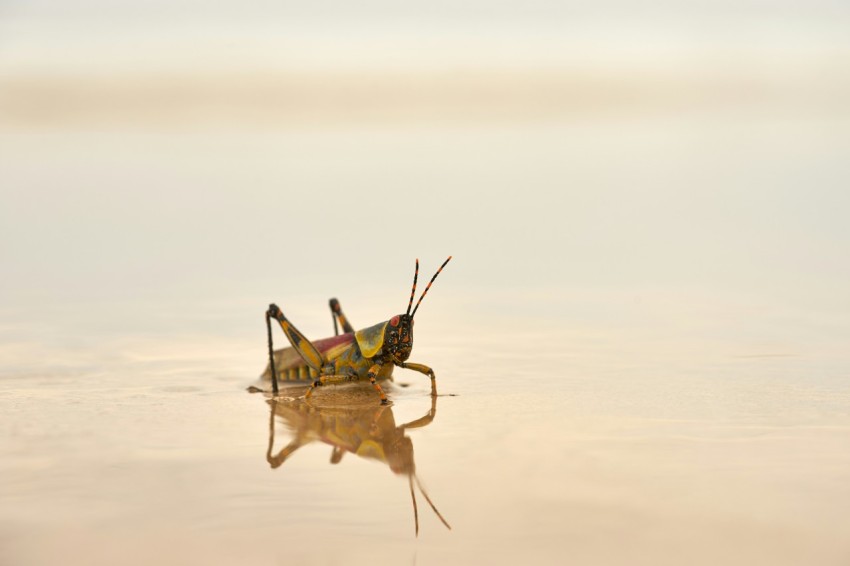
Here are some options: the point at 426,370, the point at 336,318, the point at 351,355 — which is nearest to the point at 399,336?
the point at 426,370

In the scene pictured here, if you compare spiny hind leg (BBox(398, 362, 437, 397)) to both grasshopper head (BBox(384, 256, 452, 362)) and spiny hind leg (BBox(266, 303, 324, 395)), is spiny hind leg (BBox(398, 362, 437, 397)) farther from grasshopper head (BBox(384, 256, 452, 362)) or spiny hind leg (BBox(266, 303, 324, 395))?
spiny hind leg (BBox(266, 303, 324, 395))

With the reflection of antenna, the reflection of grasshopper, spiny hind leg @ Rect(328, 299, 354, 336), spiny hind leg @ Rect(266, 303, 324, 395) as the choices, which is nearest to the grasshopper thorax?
the reflection of grasshopper

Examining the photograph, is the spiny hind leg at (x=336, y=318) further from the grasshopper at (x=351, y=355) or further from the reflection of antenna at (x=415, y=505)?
the reflection of antenna at (x=415, y=505)

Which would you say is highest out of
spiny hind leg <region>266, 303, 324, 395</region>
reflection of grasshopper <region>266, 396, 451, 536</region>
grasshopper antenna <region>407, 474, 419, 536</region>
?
spiny hind leg <region>266, 303, 324, 395</region>

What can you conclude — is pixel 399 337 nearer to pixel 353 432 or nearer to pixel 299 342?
pixel 299 342

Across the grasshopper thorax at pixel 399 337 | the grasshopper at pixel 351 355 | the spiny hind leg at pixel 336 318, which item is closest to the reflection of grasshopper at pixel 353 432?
the grasshopper at pixel 351 355

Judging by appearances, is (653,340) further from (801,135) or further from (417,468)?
(801,135)
